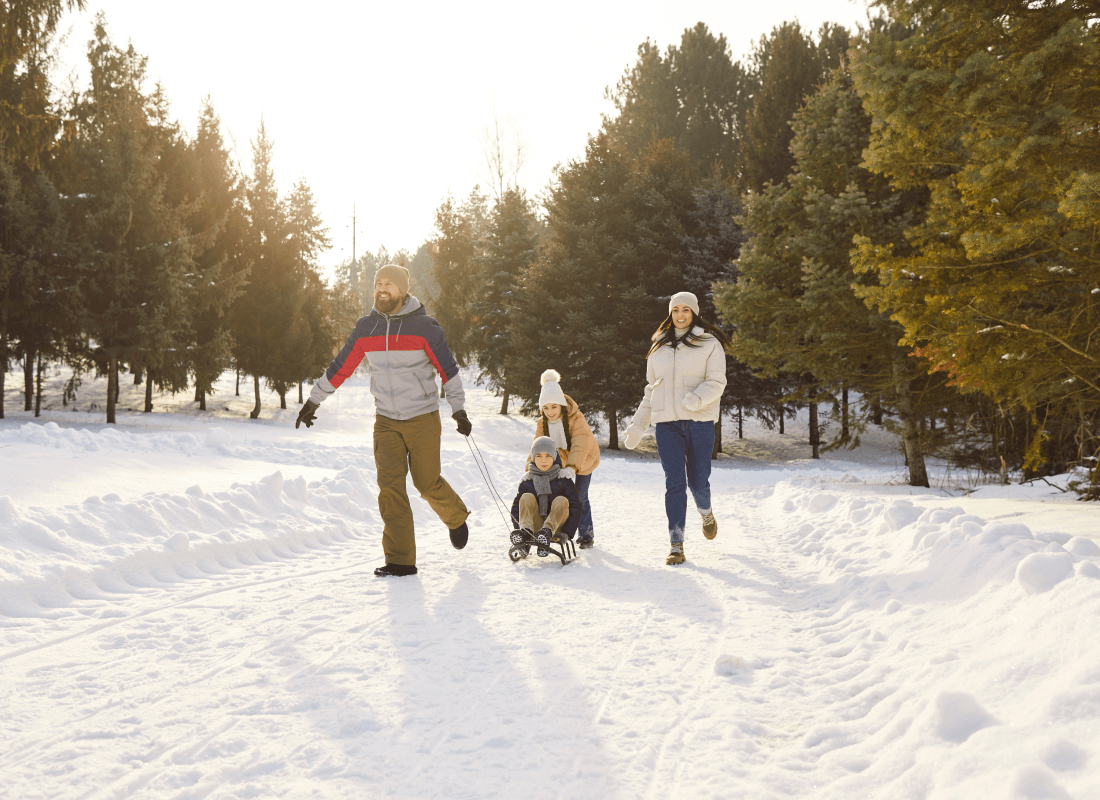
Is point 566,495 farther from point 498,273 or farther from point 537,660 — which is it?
point 498,273

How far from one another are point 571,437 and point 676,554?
163cm

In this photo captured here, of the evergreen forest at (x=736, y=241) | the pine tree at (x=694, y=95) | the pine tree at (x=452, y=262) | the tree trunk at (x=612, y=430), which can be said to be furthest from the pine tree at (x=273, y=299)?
the pine tree at (x=694, y=95)

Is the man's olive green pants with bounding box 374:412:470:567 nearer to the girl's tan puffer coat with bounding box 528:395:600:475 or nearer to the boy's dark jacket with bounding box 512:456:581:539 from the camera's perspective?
the boy's dark jacket with bounding box 512:456:581:539

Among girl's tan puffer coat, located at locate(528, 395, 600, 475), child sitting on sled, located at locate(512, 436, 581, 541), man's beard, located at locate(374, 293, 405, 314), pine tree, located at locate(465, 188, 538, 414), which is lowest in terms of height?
child sitting on sled, located at locate(512, 436, 581, 541)

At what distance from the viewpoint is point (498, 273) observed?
31453 millimetres

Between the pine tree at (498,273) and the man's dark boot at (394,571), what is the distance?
82.9ft

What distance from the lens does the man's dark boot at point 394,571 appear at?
5621 millimetres

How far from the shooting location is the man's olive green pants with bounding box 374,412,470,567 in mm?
5727

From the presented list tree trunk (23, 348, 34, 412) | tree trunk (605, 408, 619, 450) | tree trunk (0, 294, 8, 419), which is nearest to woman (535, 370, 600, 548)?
tree trunk (605, 408, 619, 450)

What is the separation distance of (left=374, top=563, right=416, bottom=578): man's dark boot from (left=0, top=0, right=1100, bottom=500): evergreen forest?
597 centimetres

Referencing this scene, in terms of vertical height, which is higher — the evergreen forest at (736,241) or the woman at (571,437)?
the evergreen forest at (736,241)

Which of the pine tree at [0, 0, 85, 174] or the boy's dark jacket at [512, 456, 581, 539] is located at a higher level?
the pine tree at [0, 0, 85, 174]

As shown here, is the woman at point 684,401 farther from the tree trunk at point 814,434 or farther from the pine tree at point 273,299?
the pine tree at point 273,299

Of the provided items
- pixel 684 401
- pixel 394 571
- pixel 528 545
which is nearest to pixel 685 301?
pixel 684 401
